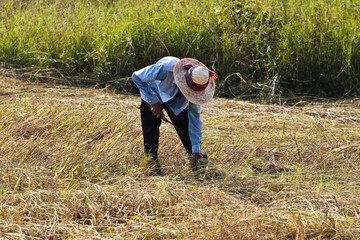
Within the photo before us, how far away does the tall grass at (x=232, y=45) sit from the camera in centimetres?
599

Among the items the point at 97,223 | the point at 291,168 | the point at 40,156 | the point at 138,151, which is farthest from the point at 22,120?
the point at 291,168

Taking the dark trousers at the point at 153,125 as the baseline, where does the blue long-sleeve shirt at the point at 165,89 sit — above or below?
above

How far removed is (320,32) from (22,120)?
3.62 meters

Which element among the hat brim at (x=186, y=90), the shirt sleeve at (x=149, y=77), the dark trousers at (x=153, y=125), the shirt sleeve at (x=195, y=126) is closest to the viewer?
the hat brim at (x=186, y=90)

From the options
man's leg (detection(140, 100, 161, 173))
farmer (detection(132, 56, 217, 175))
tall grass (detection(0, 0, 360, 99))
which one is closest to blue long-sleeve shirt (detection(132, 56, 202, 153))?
farmer (detection(132, 56, 217, 175))

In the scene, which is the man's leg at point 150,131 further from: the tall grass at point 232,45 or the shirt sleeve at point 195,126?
the tall grass at point 232,45

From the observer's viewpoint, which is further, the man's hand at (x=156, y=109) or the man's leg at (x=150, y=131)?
the man's leg at (x=150, y=131)

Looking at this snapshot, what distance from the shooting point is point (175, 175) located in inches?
140

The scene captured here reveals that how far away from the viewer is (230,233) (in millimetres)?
2537

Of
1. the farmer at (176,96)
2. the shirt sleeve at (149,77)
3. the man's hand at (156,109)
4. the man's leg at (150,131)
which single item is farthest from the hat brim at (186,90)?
the man's leg at (150,131)

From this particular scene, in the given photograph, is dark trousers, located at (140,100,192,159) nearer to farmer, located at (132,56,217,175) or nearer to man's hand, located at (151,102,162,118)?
farmer, located at (132,56,217,175)

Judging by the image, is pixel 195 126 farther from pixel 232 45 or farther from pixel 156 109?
pixel 232 45

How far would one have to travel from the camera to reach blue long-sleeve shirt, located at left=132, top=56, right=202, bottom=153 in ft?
10.9

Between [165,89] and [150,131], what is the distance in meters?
0.37
